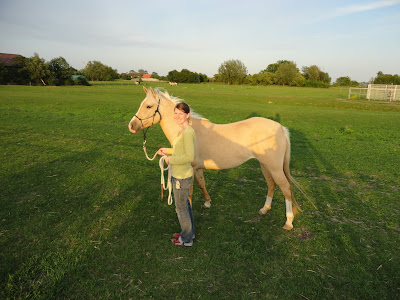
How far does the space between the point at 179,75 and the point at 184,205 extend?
295 feet

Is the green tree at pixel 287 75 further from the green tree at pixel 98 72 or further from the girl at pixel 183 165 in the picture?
the girl at pixel 183 165

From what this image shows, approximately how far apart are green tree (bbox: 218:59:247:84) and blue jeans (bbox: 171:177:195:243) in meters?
94.5

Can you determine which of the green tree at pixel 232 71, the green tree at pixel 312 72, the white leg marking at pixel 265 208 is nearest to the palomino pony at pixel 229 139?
the white leg marking at pixel 265 208

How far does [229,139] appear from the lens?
463 centimetres

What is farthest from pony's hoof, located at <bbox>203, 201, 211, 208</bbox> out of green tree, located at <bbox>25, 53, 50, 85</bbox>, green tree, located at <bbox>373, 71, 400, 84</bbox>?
green tree, located at <bbox>373, 71, 400, 84</bbox>

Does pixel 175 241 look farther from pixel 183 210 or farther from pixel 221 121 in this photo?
pixel 221 121

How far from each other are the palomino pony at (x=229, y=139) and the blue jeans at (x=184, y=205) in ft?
3.19

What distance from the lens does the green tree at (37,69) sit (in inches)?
1951

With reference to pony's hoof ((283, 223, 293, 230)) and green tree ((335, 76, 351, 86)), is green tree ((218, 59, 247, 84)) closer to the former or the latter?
green tree ((335, 76, 351, 86))

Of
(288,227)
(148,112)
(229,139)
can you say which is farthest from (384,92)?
(148,112)

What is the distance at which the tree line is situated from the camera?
49.8 meters

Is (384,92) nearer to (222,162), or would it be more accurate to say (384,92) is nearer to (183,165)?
(222,162)

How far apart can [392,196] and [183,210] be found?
5.34 m

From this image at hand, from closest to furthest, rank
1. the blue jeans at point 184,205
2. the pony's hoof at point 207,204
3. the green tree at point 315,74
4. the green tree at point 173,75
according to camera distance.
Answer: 1. the blue jeans at point 184,205
2. the pony's hoof at point 207,204
3. the green tree at point 173,75
4. the green tree at point 315,74
